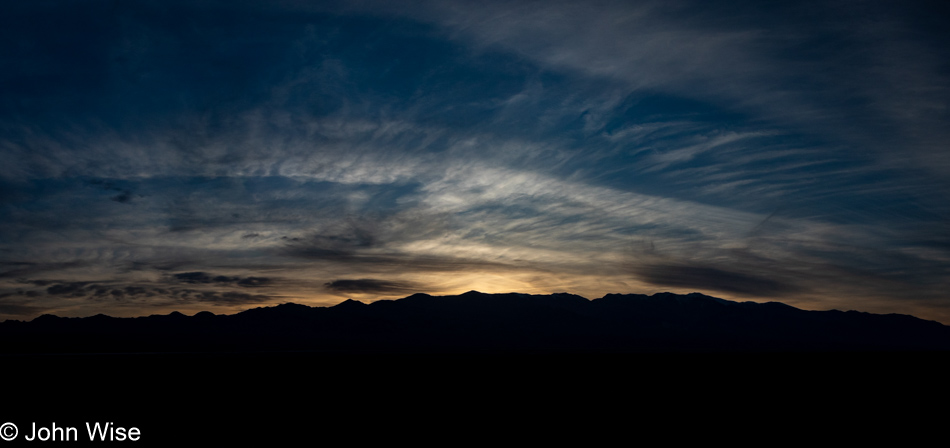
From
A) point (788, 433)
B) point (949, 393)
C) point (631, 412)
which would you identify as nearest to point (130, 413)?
point (631, 412)

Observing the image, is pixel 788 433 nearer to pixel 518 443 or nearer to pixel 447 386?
pixel 518 443

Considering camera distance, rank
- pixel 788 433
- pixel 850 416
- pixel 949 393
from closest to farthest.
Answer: pixel 788 433 < pixel 850 416 < pixel 949 393

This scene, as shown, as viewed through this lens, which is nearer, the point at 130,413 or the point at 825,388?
the point at 130,413

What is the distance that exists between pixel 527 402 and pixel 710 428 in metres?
13.3

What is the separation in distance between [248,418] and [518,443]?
1535 centimetres

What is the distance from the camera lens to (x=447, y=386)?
4819 cm

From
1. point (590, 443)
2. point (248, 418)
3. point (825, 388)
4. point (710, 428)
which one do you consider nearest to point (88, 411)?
point (248, 418)

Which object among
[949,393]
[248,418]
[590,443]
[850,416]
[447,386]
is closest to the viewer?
[590,443]

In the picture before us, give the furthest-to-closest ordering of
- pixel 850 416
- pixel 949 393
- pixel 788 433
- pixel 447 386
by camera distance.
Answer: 1. pixel 447 386
2. pixel 949 393
3. pixel 850 416
4. pixel 788 433

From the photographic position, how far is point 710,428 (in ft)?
82.5

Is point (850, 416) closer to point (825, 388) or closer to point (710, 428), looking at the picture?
point (710, 428)

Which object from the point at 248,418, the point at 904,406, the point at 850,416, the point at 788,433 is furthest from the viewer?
the point at 904,406

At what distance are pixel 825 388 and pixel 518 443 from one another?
4359cm

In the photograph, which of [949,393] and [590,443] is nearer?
[590,443]
